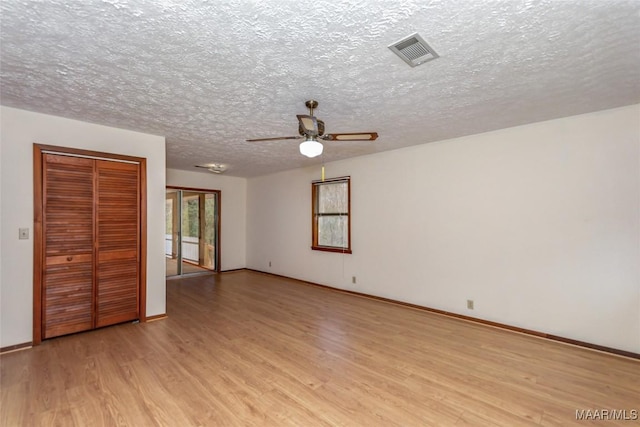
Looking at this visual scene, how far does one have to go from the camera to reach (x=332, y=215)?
5.73 meters

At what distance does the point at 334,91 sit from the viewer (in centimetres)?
256

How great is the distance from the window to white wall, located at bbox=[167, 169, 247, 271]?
8.48 feet

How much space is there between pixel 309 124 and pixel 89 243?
3.03 meters

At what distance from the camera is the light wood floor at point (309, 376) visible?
2027 mm

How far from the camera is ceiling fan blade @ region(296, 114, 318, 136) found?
250cm

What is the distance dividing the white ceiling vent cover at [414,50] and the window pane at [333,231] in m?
3.56

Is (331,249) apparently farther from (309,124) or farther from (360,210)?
(309,124)

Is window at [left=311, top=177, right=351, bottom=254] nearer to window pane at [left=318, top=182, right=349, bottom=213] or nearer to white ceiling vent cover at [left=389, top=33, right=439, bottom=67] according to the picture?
window pane at [left=318, top=182, right=349, bottom=213]

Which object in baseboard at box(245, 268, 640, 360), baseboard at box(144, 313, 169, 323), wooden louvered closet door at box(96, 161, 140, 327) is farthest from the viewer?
baseboard at box(144, 313, 169, 323)

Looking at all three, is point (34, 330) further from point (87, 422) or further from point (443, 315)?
point (443, 315)

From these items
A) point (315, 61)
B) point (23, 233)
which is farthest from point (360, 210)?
point (23, 233)

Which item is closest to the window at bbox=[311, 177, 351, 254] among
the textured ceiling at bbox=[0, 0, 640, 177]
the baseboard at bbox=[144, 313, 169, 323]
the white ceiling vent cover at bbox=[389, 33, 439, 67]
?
the textured ceiling at bbox=[0, 0, 640, 177]
